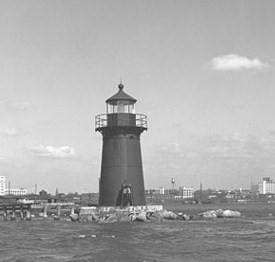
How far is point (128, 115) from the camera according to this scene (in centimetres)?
4572

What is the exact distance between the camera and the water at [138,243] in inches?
1071

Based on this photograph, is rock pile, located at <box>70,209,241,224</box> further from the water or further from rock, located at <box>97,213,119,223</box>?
the water

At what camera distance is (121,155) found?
45344 millimetres

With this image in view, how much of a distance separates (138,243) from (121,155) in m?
14.5

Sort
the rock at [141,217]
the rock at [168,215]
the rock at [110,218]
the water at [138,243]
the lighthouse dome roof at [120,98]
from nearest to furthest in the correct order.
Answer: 1. the water at [138,243]
2. the rock at [110,218]
3. the rock at [141,217]
4. the lighthouse dome roof at [120,98]
5. the rock at [168,215]

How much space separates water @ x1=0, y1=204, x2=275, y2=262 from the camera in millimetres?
27203

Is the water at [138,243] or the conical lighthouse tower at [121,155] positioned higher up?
the conical lighthouse tower at [121,155]

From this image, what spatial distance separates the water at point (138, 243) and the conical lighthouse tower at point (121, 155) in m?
3.34

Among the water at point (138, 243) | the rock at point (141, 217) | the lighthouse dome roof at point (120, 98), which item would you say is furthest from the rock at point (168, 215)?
the lighthouse dome roof at point (120, 98)

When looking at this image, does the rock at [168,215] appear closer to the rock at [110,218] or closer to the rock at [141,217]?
the rock at [141,217]

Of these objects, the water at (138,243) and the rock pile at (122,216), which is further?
the rock pile at (122,216)

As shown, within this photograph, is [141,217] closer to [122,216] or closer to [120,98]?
[122,216]

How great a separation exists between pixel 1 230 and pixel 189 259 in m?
20.7

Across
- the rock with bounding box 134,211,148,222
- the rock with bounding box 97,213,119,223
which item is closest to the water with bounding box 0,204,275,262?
the rock with bounding box 134,211,148,222
